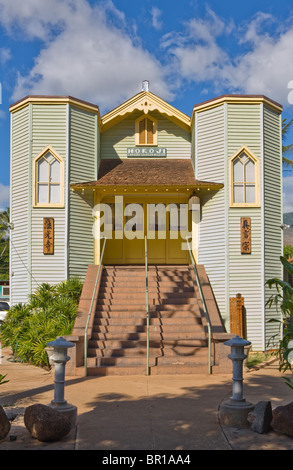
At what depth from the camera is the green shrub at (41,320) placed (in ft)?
37.4

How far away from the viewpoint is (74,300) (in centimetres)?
1331

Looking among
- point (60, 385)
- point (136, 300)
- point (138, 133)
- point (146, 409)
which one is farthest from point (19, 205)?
point (60, 385)

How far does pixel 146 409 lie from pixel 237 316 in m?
6.85

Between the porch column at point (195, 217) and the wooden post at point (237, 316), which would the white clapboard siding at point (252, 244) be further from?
the porch column at point (195, 217)

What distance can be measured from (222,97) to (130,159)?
393 cm

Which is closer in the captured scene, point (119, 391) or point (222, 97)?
point (119, 391)

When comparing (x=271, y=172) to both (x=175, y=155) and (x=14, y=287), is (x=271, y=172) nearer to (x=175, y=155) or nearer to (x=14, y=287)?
(x=175, y=155)

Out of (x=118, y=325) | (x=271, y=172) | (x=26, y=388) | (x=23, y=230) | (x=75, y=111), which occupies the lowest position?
(x=26, y=388)

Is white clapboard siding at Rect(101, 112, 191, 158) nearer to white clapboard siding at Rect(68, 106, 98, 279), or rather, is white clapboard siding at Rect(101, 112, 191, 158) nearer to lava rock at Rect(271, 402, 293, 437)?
white clapboard siding at Rect(68, 106, 98, 279)

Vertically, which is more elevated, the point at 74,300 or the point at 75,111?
the point at 75,111

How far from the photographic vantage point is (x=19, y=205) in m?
14.9

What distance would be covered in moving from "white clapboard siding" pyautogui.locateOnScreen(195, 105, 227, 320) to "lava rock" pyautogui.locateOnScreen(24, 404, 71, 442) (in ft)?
29.1

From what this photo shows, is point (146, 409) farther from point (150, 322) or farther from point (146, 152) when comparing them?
point (146, 152)
